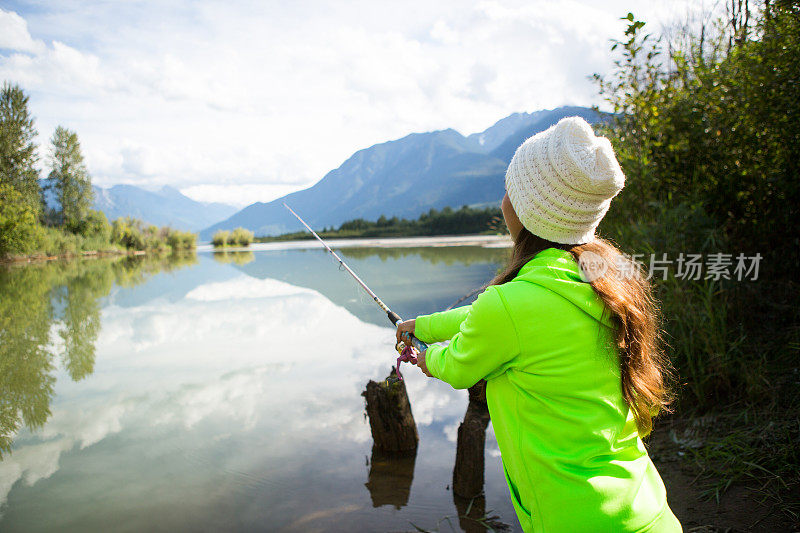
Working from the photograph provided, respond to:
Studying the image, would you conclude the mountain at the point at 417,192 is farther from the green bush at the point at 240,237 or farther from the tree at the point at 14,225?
the tree at the point at 14,225

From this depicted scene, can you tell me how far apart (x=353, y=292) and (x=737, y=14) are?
29.2ft

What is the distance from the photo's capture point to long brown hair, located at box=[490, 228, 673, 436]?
3.76 ft

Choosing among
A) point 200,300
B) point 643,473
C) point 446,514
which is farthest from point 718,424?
point 200,300

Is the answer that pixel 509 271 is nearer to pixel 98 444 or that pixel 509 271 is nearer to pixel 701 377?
pixel 701 377

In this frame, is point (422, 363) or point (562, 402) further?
point (422, 363)

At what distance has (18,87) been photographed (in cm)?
2891

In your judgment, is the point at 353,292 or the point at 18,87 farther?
the point at 18,87

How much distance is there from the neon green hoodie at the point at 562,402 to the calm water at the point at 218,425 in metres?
2.14

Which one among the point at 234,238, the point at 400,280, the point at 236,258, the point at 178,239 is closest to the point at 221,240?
the point at 234,238

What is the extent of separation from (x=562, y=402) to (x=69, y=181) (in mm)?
41869

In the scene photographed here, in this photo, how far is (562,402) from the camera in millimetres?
1098
